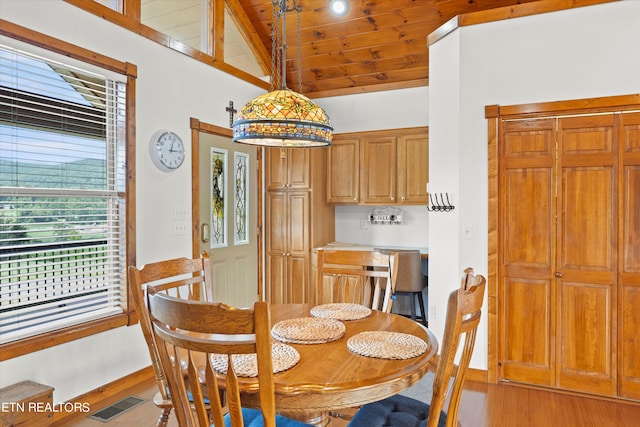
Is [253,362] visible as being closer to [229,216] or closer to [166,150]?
[166,150]

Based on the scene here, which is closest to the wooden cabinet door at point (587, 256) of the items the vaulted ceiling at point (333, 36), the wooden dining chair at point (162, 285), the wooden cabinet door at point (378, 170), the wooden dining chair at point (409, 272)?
the wooden dining chair at point (409, 272)

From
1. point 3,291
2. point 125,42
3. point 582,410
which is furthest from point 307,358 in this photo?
point 125,42

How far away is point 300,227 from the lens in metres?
4.82

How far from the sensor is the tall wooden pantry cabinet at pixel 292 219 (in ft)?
15.8

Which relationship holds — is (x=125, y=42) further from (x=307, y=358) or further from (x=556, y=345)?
(x=556, y=345)

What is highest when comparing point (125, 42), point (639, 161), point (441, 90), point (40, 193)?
point (125, 42)

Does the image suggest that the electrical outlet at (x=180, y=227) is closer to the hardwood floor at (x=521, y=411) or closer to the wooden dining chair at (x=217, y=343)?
the hardwood floor at (x=521, y=411)

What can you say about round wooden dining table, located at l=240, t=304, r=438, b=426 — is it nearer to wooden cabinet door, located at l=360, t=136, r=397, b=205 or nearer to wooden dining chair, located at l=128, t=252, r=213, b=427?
wooden dining chair, located at l=128, t=252, r=213, b=427

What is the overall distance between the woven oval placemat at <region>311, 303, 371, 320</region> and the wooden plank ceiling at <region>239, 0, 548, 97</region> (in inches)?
120

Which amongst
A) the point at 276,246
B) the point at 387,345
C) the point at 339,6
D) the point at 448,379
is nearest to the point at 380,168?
the point at 276,246

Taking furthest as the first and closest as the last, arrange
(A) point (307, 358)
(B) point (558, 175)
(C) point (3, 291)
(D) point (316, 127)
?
(B) point (558, 175) → (C) point (3, 291) → (D) point (316, 127) → (A) point (307, 358)

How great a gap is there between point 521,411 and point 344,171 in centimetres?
303

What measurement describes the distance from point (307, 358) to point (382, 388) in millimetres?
310

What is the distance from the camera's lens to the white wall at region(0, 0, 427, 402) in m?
2.68
